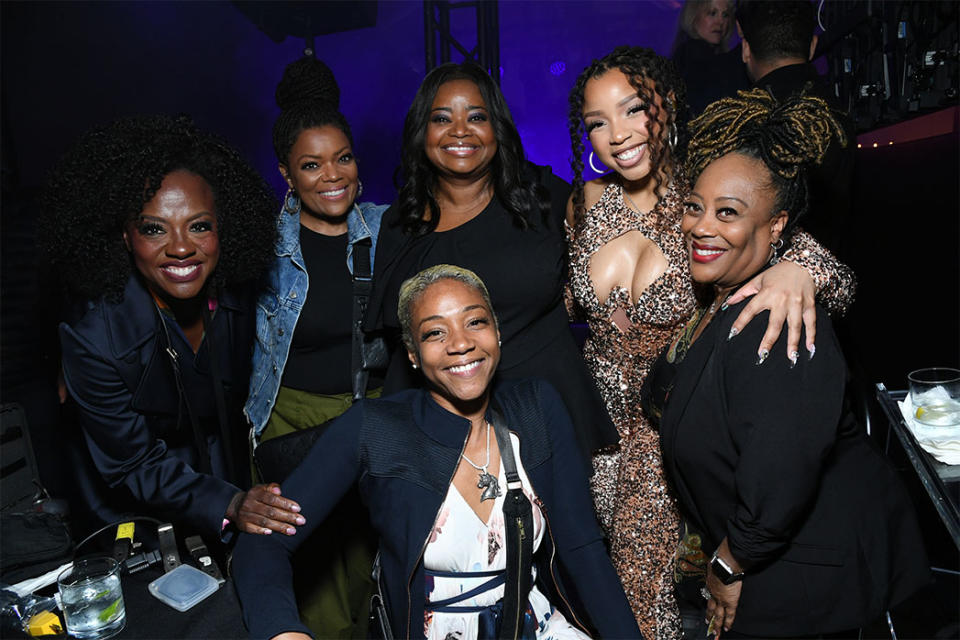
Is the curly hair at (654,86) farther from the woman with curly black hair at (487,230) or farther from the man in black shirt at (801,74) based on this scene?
the man in black shirt at (801,74)

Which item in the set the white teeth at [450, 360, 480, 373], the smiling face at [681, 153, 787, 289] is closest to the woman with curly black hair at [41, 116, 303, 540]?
the white teeth at [450, 360, 480, 373]

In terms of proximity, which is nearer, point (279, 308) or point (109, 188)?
point (109, 188)

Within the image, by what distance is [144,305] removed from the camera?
7.20ft

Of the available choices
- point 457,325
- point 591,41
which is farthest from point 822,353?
point 591,41

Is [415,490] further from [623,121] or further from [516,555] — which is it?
[623,121]

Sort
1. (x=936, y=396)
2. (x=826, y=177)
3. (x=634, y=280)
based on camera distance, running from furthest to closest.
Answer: (x=826, y=177)
(x=634, y=280)
(x=936, y=396)

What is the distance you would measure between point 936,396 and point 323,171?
2.26 meters

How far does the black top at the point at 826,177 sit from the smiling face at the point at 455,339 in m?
1.76

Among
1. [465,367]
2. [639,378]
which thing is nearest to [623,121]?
[639,378]

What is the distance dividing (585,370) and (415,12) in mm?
7585

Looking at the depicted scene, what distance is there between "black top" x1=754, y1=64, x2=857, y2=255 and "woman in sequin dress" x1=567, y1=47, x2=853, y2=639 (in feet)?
3.19

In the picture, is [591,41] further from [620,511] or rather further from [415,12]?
[620,511]

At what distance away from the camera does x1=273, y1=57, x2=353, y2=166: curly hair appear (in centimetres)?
273

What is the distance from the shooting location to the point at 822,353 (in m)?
1.59
